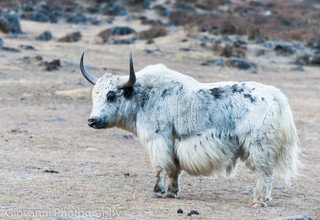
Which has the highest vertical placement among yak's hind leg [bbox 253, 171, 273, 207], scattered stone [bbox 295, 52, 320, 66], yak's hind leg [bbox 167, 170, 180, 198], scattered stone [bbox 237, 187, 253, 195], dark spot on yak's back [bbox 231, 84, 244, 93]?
dark spot on yak's back [bbox 231, 84, 244, 93]

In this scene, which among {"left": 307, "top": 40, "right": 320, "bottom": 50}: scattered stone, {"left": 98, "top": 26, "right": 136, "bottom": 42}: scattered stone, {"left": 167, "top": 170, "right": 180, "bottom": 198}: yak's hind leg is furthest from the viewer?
{"left": 307, "top": 40, "right": 320, "bottom": 50}: scattered stone

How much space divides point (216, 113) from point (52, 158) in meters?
A: 3.13

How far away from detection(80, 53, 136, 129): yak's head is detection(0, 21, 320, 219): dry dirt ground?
801 millimetres

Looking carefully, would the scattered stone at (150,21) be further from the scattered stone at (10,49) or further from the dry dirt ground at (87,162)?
the scattered stone at (10,49)

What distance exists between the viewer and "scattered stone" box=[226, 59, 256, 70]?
23922 millimetres

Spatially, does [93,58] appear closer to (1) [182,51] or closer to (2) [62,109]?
(1) [182,51]

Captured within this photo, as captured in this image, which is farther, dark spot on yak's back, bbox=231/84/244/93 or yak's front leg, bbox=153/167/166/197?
yak's front leg, bbox=153/167/166/197

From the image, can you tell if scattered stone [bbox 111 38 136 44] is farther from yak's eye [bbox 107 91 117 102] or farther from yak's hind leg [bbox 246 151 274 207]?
yak's hind leg [bbox 246 151 274 207]

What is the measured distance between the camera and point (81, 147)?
1182cm

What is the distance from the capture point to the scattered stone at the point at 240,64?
2392 cm

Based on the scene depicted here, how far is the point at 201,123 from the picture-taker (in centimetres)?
840

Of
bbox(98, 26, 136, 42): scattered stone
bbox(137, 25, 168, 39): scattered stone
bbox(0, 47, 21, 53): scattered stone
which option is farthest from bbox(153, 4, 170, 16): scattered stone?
bbox(0, 47, 21, 53): scattered stone

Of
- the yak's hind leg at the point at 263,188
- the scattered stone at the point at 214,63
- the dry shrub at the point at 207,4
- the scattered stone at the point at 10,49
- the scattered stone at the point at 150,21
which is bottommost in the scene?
the dry shrub at the point at 207,4

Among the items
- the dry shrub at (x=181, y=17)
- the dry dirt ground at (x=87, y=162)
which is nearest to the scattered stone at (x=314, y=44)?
the dry shrub at (x=181, y=17)
